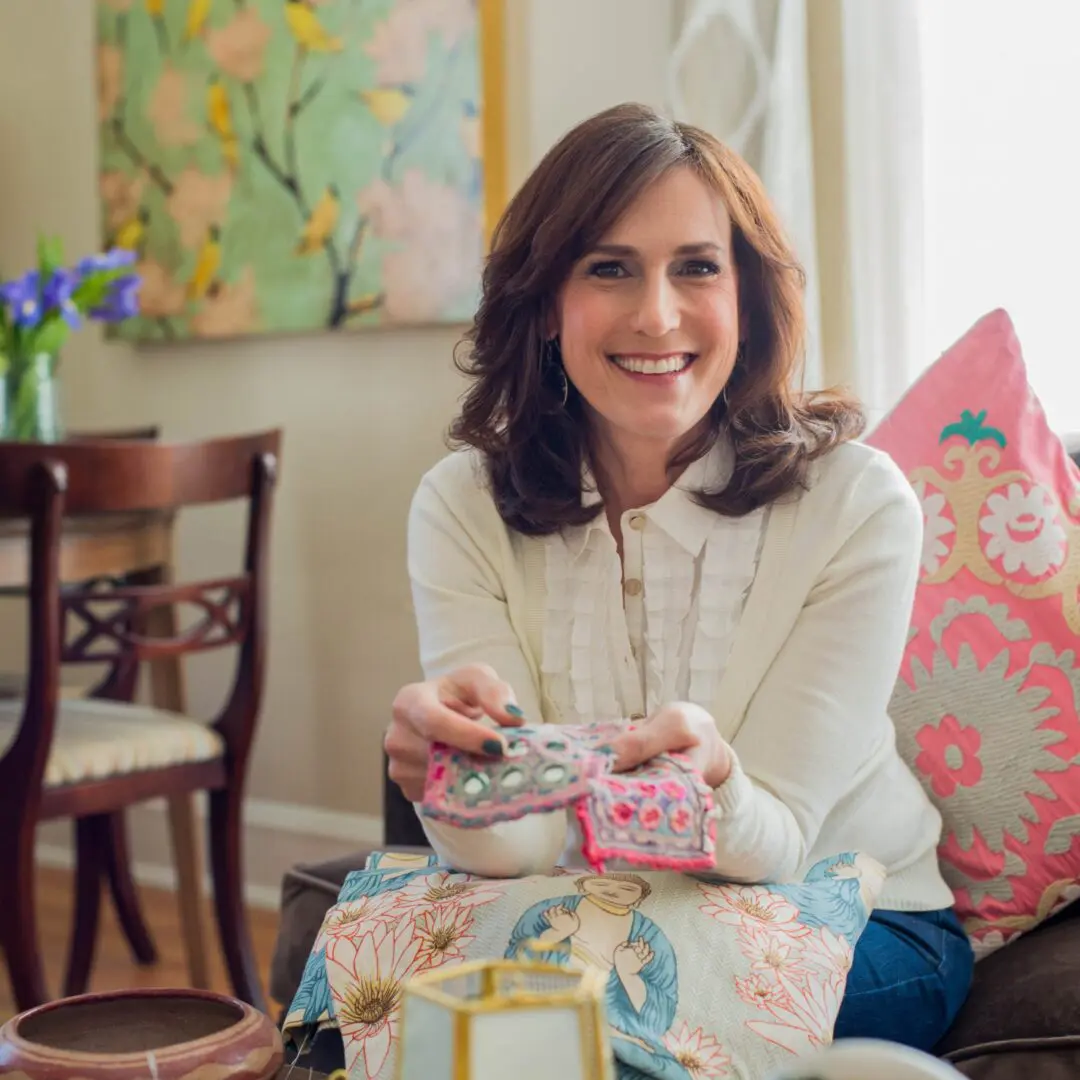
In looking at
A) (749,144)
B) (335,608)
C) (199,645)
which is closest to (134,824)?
(335,608)

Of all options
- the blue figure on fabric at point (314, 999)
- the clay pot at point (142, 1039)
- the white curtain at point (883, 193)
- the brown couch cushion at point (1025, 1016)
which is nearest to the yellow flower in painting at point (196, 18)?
the white curtain at point (883, 193)

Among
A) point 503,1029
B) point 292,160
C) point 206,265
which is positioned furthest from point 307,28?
point 503,1029

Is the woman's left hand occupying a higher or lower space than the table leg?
higher

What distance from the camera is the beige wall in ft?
9.07

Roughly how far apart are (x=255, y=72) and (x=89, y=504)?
1128mm

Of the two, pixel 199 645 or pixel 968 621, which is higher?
pixel 968 621

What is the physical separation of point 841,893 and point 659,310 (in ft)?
1.77

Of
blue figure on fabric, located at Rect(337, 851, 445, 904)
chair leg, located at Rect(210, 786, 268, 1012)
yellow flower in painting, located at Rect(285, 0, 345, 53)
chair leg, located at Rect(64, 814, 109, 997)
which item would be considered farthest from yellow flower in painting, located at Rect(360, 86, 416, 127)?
blue figure on fabric, located at Rect(337, 851, 445, 904)

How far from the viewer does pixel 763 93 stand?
2.16m

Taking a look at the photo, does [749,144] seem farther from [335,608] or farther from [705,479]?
[335,608]

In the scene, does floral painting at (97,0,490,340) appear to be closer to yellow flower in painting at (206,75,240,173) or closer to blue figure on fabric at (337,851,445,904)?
yellow flower in painting at (206,75,240,173)

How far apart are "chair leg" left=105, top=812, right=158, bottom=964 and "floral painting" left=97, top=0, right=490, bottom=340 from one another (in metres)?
1.03

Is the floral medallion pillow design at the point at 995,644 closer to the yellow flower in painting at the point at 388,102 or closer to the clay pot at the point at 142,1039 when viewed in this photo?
the clay pot at the point at 142,1039

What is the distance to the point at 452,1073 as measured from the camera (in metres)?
0.64
